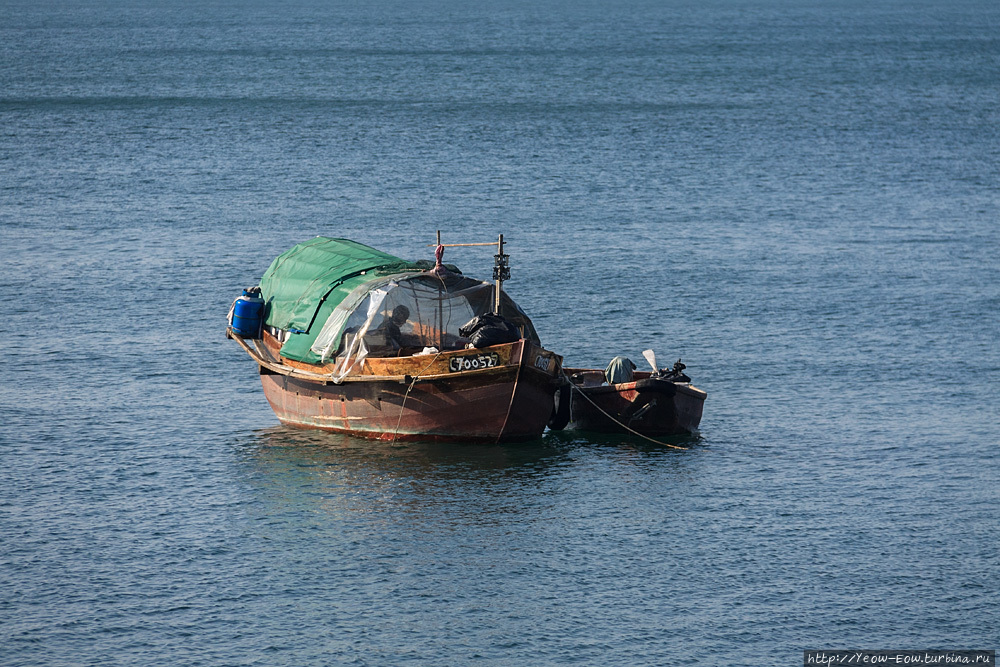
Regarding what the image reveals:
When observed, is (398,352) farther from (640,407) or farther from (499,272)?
(640,407)

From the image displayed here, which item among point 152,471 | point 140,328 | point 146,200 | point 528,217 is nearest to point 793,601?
point 152,471

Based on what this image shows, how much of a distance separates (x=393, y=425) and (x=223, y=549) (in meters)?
8.34

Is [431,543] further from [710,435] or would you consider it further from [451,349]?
[710,435]

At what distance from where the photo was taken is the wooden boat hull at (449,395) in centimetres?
4191

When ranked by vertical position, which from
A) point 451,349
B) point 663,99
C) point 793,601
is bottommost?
point 793,601

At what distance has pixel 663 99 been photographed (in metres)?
136

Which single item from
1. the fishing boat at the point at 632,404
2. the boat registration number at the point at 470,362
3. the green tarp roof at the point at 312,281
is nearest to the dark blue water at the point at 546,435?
the fishing boat at the point at 632,404

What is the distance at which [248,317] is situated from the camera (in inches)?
1873

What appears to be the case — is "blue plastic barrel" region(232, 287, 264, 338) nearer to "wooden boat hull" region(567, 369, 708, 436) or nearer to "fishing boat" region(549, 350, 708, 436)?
"fishing boat" region(549, 350, 708, 436)

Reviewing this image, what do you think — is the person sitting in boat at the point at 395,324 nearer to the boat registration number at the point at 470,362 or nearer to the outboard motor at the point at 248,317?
the boat registration number at the point at 470,362

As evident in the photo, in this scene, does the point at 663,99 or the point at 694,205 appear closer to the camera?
the point at 694,205

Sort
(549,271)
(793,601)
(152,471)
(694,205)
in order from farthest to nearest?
1. (694,205)
2. (549,271)
3. (152,471)
4. (793,601)

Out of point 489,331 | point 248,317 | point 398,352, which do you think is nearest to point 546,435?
point 489,331

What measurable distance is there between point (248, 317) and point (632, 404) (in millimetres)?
13767
